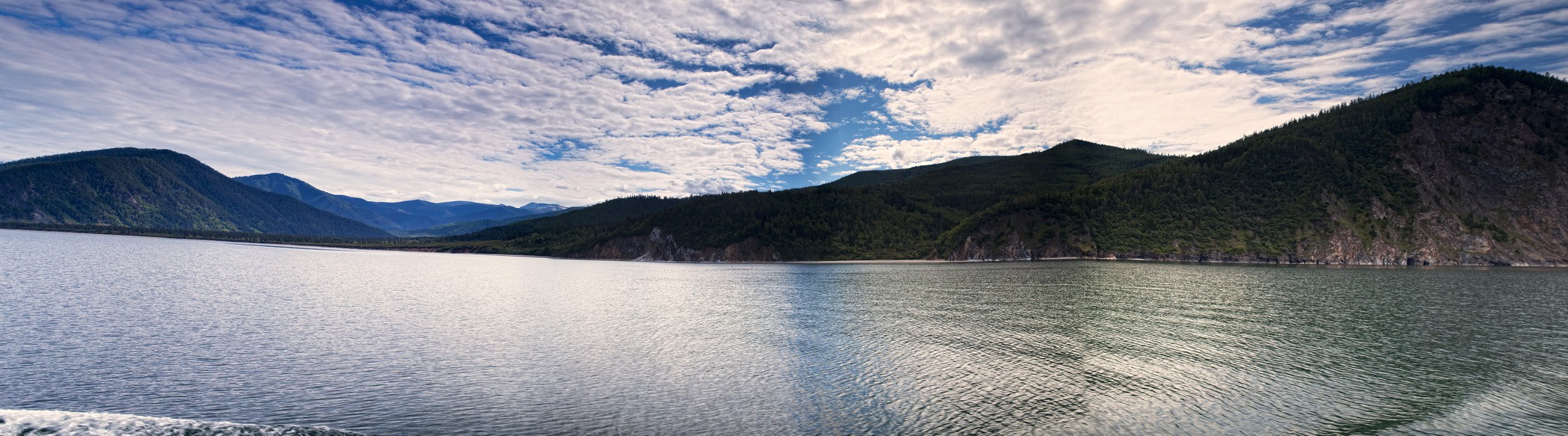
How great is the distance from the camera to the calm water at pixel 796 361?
25.4 meters

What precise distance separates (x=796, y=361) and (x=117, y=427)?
29033mm

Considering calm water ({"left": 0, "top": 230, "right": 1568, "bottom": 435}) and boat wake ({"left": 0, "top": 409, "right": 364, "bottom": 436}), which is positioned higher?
Answer: boat wake ({"left": 0, "top": 409, "right": 364, "bottom": 436})

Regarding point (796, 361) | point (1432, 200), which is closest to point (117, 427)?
point (796, 361)

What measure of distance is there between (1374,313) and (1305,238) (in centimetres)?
14830

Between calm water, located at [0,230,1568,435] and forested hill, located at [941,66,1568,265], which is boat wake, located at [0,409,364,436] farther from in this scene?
forested hill, located at [941,66,1568,265]

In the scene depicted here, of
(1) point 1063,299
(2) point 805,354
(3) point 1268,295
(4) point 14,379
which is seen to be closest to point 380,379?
(4) point 14,379

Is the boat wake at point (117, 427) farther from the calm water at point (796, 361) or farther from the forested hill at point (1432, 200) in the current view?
the forested hill at point (1432, 200)

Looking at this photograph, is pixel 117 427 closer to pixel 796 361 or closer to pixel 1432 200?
pixel 796 361

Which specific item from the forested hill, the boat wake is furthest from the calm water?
the forested hill

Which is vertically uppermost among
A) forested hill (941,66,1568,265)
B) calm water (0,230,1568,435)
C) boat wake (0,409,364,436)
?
forested hill (941,66,1568,265)

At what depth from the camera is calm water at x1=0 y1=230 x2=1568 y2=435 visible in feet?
83.3

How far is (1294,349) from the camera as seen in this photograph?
4038cm

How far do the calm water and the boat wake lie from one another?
239 centimetres

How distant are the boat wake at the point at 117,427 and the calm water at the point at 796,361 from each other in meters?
2.39
